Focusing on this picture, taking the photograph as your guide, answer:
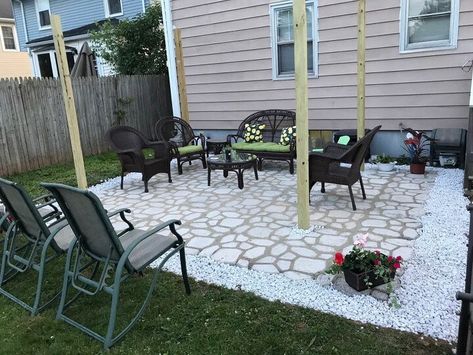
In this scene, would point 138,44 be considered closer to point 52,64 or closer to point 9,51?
point 52,64

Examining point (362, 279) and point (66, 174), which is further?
point (66, 174)

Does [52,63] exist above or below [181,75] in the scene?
above

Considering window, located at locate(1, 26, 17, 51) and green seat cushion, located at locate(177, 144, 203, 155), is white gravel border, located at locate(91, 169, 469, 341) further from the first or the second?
window, located at locate(1, 26, 17, 51)

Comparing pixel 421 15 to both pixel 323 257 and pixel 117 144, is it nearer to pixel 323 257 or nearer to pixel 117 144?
pixel 323 257

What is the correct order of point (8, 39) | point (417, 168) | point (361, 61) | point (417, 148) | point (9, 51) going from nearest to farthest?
point (361, 61) → point (417, 168) → point (417, 148) → point (9, 51) → point (8, 39)

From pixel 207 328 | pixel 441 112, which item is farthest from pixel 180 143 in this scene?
pixel 207 328

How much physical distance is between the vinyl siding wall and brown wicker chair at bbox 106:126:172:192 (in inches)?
318

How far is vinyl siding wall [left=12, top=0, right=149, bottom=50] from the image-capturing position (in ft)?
43.8

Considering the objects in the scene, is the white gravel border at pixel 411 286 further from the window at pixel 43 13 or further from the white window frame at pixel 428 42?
the window at pixel 43 13

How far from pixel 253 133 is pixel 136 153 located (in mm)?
2264

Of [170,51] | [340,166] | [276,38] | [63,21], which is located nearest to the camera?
[340,166]

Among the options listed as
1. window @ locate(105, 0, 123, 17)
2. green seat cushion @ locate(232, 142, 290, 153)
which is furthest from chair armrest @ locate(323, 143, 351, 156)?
window @ locate(105, 0, 123, 17)

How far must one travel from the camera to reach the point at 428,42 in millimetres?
5992

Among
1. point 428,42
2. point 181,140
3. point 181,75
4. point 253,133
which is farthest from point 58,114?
point 428,42
